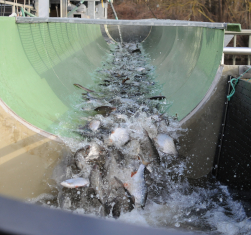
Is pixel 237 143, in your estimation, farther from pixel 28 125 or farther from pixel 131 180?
pixel 28 125

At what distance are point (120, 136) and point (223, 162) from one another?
4.09 feet

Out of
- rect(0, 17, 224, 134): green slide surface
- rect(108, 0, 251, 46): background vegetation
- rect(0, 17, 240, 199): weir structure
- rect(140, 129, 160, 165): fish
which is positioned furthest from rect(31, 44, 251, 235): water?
rect(108, 0, 251, 46): background vegetation

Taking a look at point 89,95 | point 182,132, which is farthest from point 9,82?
point 182,132

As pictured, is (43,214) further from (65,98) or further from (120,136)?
(65,98)

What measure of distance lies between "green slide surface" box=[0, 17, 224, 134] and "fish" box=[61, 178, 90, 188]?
2.70ft

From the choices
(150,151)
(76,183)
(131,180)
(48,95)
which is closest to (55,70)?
(48,95)

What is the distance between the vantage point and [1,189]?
285 cm

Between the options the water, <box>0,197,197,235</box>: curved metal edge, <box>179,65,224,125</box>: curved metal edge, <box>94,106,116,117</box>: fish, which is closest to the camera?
<box>0,197,197,235</box>: curved metal edge

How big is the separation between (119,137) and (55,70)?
2.04 m

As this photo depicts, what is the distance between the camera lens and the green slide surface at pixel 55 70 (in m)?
3.36

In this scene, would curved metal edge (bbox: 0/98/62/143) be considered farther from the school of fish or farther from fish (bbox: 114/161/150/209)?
fish (bbox: 114/161/150/209)

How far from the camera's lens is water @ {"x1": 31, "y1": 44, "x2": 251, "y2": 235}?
2457 mm

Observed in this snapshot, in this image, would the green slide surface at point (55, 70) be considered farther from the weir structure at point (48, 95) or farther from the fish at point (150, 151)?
the fish at point (150, 151)

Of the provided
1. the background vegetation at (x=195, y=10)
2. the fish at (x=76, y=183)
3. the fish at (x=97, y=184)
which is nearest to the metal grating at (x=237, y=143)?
the fish at (x=97, y=184)
